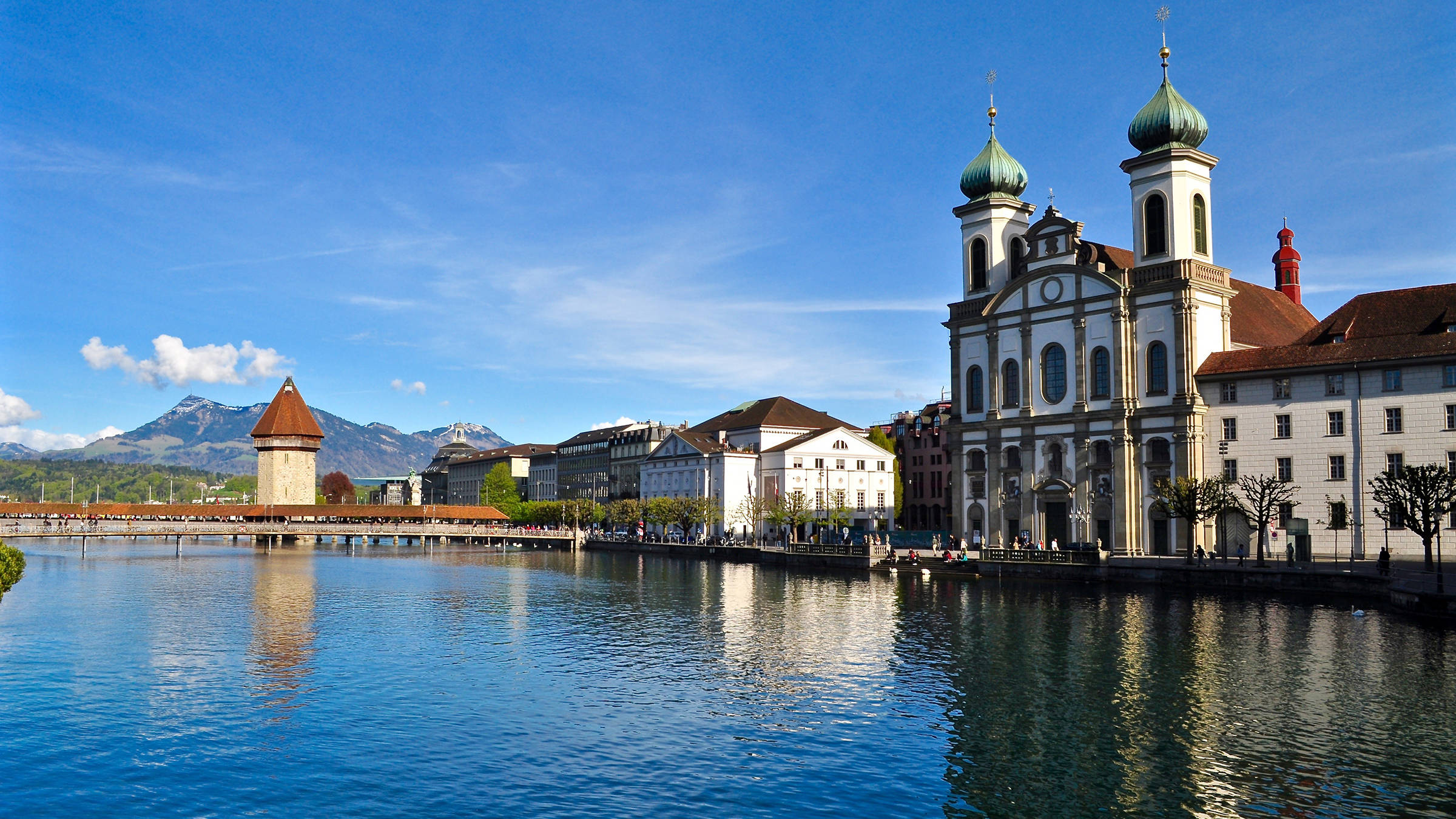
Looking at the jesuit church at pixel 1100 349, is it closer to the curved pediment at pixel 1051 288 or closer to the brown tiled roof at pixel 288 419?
the curved pediment at pixel 1051 288

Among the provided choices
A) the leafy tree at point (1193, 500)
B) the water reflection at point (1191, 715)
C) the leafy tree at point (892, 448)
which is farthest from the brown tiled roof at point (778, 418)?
the water reflection at point (1191, 715)

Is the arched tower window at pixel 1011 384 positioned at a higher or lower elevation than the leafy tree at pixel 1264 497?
higher

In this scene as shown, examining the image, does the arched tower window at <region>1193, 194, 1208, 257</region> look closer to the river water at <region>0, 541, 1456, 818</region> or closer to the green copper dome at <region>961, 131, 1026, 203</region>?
the green copper dome at <region>961, 131, 1026, 203</region>

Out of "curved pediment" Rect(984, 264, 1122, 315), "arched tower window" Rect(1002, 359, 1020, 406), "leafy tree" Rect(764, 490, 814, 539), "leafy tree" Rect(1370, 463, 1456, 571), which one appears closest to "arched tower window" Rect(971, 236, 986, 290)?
"curved pediment" Rect(984, 264, 1122, 315)

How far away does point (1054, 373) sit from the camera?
73.0 m

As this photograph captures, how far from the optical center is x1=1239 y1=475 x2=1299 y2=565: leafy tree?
5662 centimetres

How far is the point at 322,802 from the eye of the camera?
1834 centimetres

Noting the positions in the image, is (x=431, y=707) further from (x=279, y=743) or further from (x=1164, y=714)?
(x=1164, y=714)

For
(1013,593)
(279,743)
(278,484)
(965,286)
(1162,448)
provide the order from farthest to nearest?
(278,484)
(965,286)
(1162,448)
(1013,593)
(279,743)

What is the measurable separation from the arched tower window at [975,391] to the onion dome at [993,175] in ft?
41.5

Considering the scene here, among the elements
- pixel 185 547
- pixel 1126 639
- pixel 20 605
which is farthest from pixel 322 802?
pixel 185 547

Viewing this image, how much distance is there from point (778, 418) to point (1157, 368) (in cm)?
6153

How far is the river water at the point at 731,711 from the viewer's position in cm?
1873

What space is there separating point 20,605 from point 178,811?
3578 centimetres
